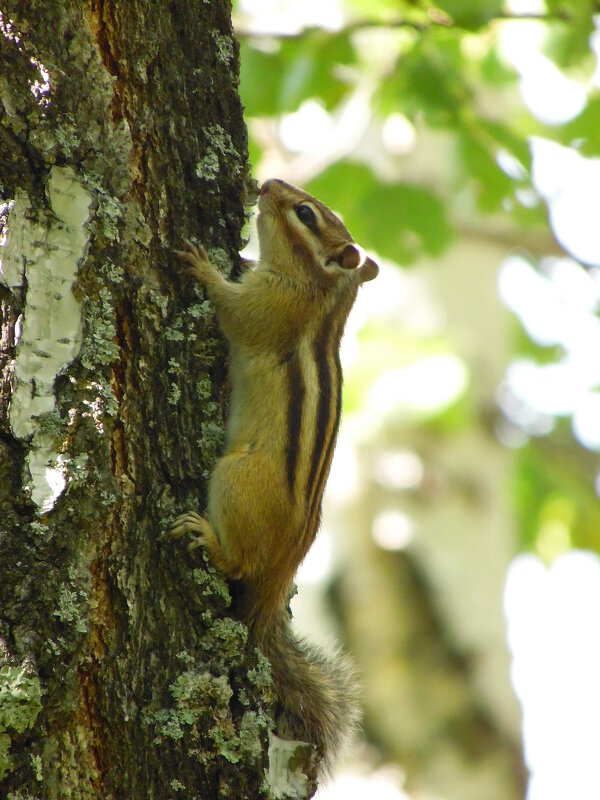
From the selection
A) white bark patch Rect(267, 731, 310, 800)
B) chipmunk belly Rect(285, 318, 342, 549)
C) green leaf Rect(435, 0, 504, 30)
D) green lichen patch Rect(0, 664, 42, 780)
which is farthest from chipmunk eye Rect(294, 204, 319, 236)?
green lichen patch Rect(0, 664, 42, 780)

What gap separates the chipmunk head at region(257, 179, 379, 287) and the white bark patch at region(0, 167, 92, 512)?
71.9 inches

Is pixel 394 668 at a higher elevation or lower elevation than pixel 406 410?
lower

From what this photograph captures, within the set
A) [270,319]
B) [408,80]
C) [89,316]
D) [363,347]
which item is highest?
[363,347]

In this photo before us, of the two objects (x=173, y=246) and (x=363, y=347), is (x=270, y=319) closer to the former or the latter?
(x=173, y=246)

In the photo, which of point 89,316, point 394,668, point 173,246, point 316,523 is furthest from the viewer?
point 394,668

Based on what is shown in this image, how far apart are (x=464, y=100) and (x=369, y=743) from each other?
4630 mm

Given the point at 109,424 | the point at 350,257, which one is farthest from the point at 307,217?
the point at 109,424

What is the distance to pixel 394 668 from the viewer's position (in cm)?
715

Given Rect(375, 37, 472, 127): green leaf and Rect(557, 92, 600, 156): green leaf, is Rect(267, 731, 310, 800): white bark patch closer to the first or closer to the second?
Rect(375, 37, 472, 127): green leaf

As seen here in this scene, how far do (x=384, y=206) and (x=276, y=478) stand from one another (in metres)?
2.32

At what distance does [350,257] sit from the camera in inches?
159

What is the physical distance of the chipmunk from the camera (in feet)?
8.55

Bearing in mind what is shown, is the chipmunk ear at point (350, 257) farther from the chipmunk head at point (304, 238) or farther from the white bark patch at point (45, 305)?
the white bark patch at point (45, 305)

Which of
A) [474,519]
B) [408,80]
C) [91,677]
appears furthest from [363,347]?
[91,677]
